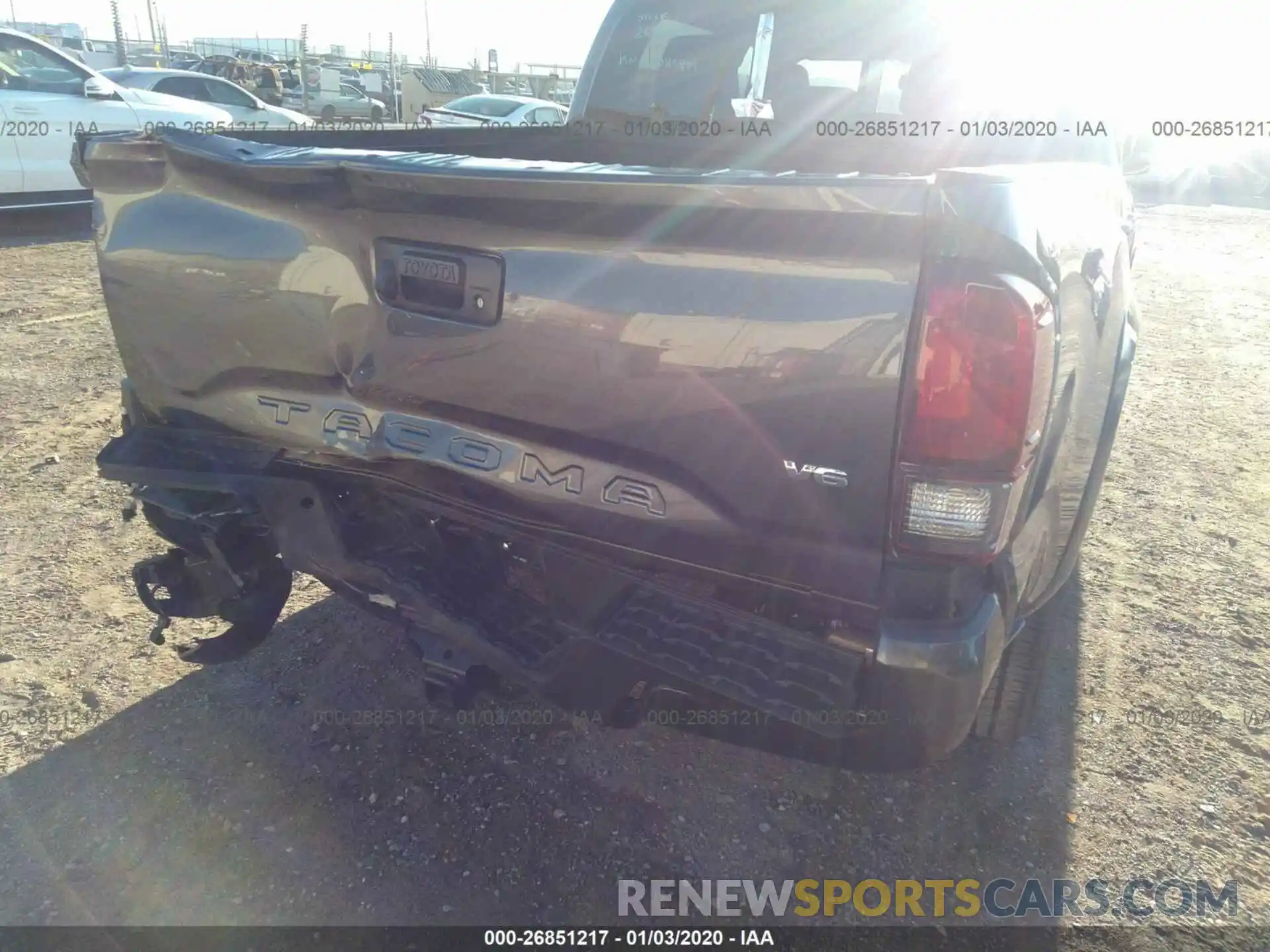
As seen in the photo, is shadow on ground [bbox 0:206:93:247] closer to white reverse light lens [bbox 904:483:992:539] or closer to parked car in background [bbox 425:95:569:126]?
parked car in background [bbox 425:95:569:126]

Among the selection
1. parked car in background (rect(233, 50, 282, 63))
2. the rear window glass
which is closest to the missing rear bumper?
the rear window glass

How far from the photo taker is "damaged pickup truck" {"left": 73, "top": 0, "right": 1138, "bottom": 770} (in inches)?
62.7

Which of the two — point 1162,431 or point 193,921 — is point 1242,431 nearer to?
point 1162,431

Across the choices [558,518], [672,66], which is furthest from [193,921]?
[672,66]

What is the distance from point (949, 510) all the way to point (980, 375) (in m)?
0.25

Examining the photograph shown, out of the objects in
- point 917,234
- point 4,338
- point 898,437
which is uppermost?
point 917,234

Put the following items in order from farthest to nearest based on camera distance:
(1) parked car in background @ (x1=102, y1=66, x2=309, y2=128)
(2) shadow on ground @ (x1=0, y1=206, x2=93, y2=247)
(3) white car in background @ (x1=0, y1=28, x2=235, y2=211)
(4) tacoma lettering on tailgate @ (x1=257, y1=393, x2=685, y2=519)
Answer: (1) parked car in background @ (x1=102, y1=66, x2=309, y2=128) → (2) shadow on ground @ (x1=0, y1=206, x2=93, y2=247) → (3) white car in background @ (x1=0, y1=28, x2=235, y2=211) → (4) tacoma lettering on tailgate @ (x1=257, y1=393, x2=685, y2=519)

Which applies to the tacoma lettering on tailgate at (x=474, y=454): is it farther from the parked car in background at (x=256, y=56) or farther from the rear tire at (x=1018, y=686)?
the parked car in background at (x=256, y=56)

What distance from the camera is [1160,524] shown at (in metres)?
4.25

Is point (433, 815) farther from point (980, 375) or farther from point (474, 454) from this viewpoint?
point (980, 375)

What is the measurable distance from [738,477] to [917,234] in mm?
567

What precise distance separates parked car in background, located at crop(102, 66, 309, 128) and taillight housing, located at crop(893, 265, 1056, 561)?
1233 centimetres

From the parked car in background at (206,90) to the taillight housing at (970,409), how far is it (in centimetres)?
1233

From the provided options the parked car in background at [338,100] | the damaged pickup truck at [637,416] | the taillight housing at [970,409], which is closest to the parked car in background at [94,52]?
the parked car in background at [338,100]
